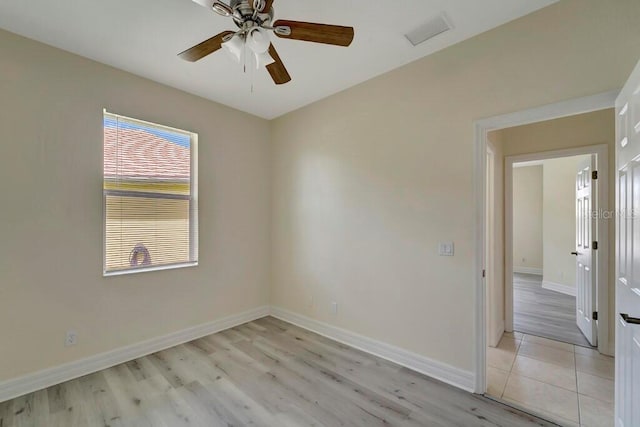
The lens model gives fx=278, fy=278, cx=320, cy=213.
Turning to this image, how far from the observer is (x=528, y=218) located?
7.04 meters

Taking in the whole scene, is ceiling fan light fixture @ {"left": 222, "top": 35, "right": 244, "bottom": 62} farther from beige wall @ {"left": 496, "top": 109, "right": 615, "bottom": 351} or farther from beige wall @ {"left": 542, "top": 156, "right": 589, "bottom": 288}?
beige wall @ {"left": 542, "top": 156, "right": 589, "bottom": 288}

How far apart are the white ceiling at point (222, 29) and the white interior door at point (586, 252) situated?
219 cm

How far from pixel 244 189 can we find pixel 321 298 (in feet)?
5.83

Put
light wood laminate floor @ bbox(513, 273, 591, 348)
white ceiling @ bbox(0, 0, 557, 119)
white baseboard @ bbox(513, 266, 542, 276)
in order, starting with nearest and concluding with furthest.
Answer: white ceiling @ bbox(0, 0, 557, 119), light wood laminate floor @ bbox(513, 273, 591, 348), white baseboard @ bbox(513, 266, 542, 276)

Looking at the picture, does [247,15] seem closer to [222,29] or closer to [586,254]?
[222,29]

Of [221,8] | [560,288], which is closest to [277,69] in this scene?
[221,8]

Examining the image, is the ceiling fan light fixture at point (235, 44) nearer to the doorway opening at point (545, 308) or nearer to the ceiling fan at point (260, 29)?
the ceiling fan at point (260, 29)

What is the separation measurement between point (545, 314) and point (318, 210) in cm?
367

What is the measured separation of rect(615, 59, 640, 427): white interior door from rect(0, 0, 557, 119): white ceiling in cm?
100

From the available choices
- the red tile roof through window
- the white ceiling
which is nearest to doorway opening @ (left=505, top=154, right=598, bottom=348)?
the white ceiling

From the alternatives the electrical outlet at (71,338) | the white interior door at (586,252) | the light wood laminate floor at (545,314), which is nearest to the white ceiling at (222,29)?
the white interior door at (586,252)

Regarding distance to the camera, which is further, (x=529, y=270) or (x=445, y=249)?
(x=529, y=270)

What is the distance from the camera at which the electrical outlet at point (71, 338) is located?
2.43 metres

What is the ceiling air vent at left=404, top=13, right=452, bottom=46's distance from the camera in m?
2.07
